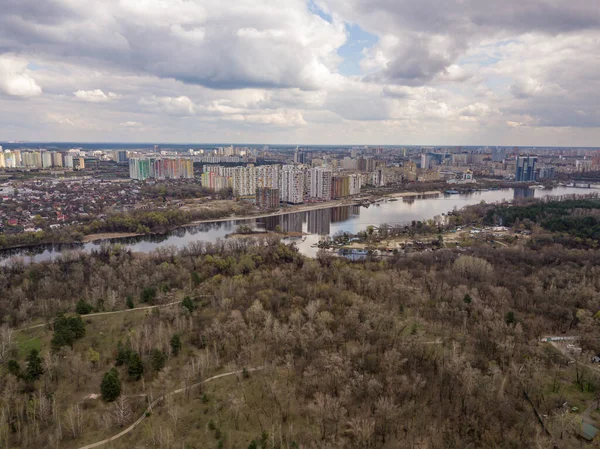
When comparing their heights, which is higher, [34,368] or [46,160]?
[46,160]

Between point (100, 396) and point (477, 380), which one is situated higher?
point (477, 380)

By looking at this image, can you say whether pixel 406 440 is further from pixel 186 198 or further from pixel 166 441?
pixel 186 198

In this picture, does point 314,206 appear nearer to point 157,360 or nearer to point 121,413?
point 157,360

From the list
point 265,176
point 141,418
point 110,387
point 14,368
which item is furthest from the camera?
point 265,176

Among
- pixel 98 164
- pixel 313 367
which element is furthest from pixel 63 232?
pixel 98 164

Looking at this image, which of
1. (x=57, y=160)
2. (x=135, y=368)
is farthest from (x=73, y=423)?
(x=57, y=160)

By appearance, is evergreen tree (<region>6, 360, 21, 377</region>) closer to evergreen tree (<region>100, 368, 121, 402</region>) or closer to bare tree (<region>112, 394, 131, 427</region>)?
evergreen tree (<region>100, 368, 121, 402</region>)
